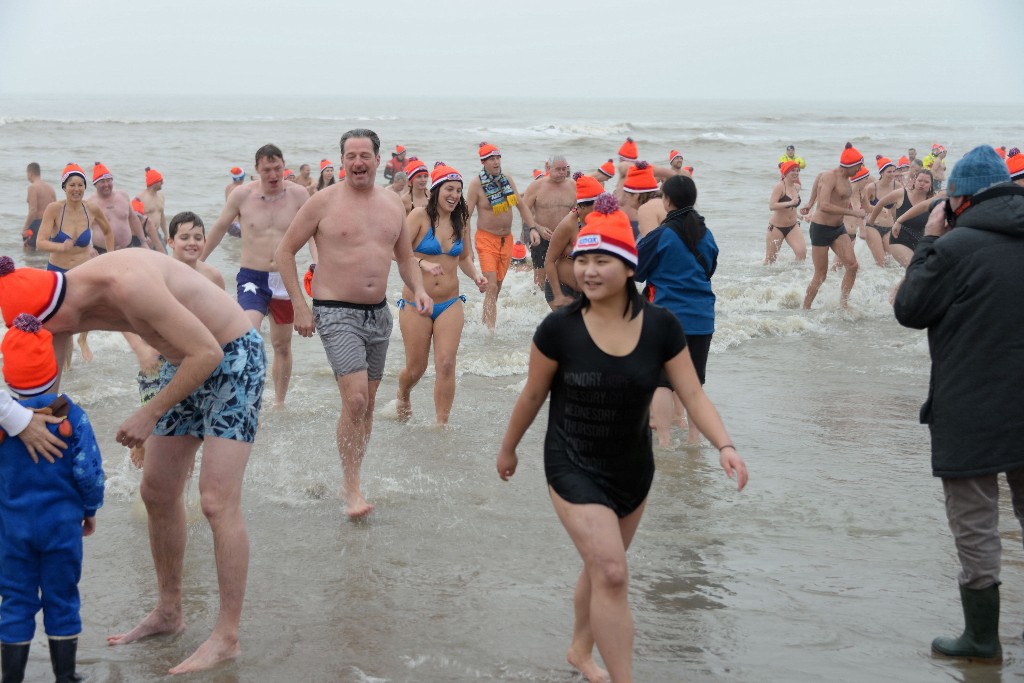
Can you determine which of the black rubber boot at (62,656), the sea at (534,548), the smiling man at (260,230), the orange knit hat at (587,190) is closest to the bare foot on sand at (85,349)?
the sea at (534,548)

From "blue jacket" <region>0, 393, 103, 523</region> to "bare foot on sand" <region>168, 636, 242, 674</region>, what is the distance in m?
0.78

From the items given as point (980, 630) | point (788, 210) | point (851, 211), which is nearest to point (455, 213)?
point (980, 630)

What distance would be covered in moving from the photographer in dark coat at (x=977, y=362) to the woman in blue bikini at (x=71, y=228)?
26.1 ft

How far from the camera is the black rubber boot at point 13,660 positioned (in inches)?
137

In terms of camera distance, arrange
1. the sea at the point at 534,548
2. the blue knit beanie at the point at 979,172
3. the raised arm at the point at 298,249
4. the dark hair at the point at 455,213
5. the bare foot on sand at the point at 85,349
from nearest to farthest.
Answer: the blue knit beanie at the point at 979,172 → the sea at the point at 534,548 → the raised arm at the point at 298,249 → the dark hair at the point at 455,213 → the bare foot on sand at the point at 85,349

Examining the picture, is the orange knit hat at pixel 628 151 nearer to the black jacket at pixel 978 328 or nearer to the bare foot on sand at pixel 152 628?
the black jacket at pixel 978 328

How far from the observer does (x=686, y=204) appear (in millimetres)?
6246

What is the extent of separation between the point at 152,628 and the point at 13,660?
800mm

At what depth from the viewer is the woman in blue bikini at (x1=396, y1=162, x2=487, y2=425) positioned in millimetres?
7234

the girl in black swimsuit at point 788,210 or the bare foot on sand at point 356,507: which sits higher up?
the girl in black swimsuit at point 788,210

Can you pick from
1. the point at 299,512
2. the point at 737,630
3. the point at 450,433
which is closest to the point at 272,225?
the point at 450,433

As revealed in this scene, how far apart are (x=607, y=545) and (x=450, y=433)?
4219 mm

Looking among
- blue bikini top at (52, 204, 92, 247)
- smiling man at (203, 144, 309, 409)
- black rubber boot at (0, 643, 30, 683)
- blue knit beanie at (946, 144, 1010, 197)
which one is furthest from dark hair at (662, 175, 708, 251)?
blue bikini top at (52, 204, 92, 247)

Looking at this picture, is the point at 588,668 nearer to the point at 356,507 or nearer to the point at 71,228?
the point at 356,507
